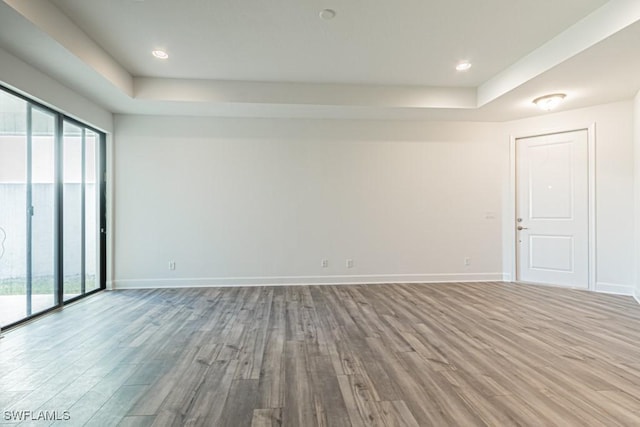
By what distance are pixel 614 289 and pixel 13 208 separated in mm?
7518

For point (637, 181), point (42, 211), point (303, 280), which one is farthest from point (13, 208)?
point (637, 181)

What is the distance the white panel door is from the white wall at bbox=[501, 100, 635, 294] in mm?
157

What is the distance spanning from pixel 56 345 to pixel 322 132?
4.17 metres

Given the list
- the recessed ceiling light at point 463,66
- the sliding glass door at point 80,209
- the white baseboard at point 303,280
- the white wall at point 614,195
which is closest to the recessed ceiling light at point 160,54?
the sliding glass door at point 80,209

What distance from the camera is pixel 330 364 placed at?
232cm

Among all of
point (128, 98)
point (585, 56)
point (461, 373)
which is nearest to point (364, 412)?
point (461, 373)

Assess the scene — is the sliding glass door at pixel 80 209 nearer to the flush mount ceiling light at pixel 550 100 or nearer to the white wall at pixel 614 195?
the flush mount ceiling light at pixel 550 100

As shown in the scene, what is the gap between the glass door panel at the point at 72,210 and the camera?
12.8 feet

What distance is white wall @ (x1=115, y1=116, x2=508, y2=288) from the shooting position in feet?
15.8

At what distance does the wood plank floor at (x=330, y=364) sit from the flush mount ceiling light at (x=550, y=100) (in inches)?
104

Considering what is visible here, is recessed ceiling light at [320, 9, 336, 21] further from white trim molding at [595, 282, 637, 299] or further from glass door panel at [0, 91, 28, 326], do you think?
white trim molding at [595, 282, 637, 299]

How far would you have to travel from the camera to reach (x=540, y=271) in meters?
4.96

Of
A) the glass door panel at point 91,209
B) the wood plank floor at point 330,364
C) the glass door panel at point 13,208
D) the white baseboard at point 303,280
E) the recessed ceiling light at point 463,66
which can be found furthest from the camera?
the white baseboard at point 303,280

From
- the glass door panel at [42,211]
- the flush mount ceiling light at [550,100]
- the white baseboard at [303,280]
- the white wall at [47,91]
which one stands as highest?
the flush mount ceiling light at [550,100]
